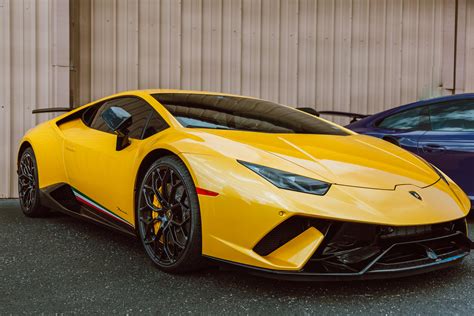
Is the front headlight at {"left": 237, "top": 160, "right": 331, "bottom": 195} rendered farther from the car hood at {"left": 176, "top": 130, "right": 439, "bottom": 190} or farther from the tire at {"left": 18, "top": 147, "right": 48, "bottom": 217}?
the tire at {"left": 18, "top": 147, "right": 48, "bottom": 217}

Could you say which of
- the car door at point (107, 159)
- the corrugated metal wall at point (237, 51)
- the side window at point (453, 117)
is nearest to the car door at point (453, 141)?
the side window at point (453, 117)

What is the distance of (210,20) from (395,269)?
5.13m

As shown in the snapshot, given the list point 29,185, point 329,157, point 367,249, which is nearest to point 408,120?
point 329,157

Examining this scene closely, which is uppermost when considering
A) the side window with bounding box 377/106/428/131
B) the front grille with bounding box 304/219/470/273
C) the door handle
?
the side window with bounding box 377/106/428/131

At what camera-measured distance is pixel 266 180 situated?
2.50m

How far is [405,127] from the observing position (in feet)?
16.0

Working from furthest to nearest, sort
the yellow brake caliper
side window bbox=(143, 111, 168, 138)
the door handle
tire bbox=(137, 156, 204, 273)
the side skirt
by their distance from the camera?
1. the door handle
2. the side skirt
3. side window bbox=(143, 111, 168, 138)
4. the yellow brake caliper
5. tire bbox=(137, 156, 204, 273)

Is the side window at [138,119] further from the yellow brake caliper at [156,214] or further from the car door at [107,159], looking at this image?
the yellow brake caliper at [156,214]

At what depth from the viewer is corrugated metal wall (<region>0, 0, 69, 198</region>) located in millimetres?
6172

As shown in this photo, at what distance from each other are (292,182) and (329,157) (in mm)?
408

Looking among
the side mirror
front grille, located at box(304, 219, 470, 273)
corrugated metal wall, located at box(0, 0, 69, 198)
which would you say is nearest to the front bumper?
front grille, located at box(304, 219, 470, 273)

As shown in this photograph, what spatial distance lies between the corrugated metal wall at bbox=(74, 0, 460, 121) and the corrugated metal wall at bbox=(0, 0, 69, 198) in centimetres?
32

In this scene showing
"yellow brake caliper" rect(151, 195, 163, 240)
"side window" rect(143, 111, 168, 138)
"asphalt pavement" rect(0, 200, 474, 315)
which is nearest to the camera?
"asphalt pavement" rect(0, 200, 474, 315)

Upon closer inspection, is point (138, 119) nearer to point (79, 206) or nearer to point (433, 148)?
point (79, 206)
